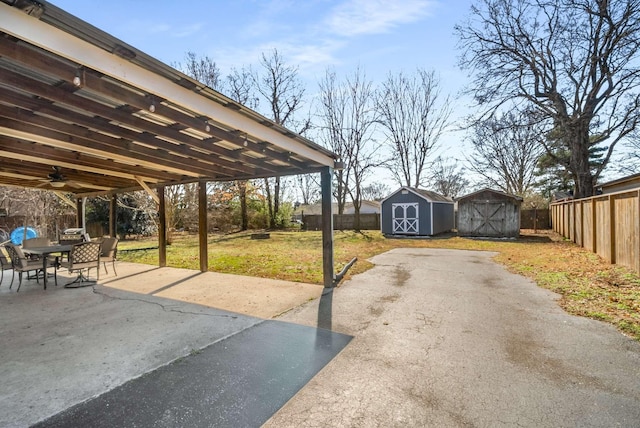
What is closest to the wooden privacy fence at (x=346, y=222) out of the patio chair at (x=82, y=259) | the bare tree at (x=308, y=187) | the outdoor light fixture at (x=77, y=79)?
the bare tree at (x=308, y=187)

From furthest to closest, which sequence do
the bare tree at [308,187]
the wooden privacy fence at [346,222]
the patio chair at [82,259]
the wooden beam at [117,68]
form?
1. the bare tree at [308,187]
2. the wooden privacy fence at [346,222]
3. the patio chair at [82,259]
4. the wooden beam at [117,68]

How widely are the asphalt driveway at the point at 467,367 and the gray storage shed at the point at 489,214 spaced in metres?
10.6

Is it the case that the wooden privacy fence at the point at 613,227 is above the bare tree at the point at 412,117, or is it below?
below

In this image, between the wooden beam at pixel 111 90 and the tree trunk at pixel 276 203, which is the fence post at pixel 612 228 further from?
the tree trunk at pixel 276 203

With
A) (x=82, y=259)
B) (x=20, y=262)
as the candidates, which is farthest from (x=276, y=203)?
(x=20, y=262)

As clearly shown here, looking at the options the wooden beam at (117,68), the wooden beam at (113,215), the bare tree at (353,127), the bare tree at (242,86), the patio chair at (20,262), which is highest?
the bare tree at (242,86)

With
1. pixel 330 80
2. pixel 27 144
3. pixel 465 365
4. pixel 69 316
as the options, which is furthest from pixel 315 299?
Result: pixel 330 80

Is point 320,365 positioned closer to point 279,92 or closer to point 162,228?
point 162,228

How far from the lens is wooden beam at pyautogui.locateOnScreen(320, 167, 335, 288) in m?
5.51

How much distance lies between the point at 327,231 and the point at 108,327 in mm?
3494

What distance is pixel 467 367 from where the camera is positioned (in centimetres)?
261

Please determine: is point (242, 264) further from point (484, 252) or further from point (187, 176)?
point (484, 252)

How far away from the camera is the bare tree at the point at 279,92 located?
800 inches

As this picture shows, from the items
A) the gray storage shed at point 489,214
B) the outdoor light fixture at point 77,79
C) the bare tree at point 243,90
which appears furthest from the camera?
the bare tree at point 243,90
